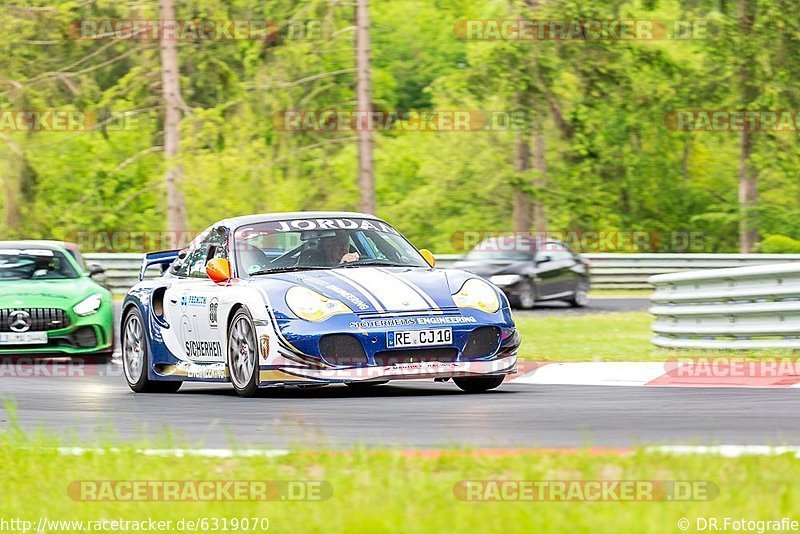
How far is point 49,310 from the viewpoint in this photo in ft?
50.8

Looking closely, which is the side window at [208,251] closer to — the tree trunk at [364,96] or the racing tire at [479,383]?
the racing tire at [479,383]

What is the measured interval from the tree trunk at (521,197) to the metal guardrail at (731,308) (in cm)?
2397

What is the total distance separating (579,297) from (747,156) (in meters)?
16.4

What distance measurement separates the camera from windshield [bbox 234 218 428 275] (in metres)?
11.6

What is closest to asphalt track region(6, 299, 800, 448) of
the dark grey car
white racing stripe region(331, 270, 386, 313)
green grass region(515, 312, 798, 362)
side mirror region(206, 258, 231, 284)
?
white racing stripe region(331, 270, 386, 313)

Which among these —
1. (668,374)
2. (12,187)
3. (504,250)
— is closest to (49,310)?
(668,374)

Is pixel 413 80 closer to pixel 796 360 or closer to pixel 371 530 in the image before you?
pixel 796 360

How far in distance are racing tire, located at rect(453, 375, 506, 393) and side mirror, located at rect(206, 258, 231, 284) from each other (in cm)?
187

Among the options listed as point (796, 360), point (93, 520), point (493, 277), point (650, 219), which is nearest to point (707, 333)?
point (796, 360)

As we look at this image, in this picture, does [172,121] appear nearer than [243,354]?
No

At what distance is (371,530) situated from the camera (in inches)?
202

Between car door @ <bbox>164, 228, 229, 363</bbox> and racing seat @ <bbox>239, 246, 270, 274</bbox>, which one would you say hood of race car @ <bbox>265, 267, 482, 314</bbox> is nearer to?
racing seat @ <bbox>239, 246, 270, 274</bbox>

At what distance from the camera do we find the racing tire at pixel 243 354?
10883 mm

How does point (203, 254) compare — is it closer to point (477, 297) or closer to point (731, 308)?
point (477, 297)
